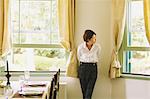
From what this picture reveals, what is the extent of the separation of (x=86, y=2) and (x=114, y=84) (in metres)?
1.70

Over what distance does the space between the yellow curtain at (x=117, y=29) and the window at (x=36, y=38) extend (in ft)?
3.24

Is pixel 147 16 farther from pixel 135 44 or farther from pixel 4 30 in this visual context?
pixel 4 30

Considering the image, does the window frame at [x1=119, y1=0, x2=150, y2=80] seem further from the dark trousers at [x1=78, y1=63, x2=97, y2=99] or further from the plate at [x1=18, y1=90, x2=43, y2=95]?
the plate at [x1=18, y1=90, x2=43, y2=95]

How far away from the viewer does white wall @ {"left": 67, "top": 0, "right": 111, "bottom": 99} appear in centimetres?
579

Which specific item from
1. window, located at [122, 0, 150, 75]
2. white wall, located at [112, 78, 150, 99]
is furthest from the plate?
window, located at [122, 0, 150, 75]

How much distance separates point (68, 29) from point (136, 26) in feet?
4.30

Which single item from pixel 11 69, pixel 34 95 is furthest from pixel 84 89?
pixel 34 95

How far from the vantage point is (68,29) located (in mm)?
5711

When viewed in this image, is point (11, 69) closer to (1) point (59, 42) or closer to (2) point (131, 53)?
(1) point (59, 42)

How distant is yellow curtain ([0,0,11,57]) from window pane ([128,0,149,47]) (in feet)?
7.72

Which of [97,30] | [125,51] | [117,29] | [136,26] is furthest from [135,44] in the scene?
[97,30]

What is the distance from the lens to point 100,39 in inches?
229

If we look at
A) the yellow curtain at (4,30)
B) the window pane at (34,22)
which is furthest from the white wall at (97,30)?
the yellow curtain at (4,30)

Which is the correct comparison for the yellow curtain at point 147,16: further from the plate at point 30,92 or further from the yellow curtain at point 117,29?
the plate at point 30,92
